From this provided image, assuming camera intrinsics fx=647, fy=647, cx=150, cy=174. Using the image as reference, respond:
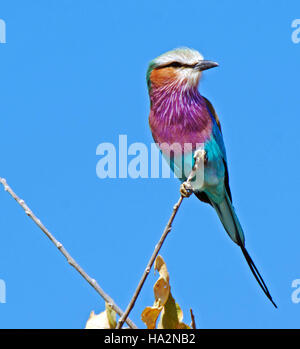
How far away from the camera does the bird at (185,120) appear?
411 centimetres

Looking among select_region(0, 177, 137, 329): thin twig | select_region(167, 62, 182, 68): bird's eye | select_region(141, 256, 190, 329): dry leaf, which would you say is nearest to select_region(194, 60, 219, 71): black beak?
select_region(167, 62, 182, 68): bird's eye

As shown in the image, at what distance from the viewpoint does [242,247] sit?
4289 millimetres

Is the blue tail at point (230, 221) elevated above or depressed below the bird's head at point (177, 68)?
below

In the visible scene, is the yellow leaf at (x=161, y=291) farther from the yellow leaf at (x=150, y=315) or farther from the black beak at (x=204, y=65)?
the black beak at (x=204, y=65)

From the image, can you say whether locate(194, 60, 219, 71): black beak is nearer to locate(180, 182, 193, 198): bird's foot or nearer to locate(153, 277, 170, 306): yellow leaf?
locate(180, 182, 193, 198): bird's foot

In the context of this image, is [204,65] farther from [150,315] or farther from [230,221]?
[150,315]

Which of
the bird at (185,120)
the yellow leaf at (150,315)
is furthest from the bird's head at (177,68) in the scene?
the yellow leaf at (150,315)

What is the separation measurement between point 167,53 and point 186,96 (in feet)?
1.01

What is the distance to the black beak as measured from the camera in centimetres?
396
